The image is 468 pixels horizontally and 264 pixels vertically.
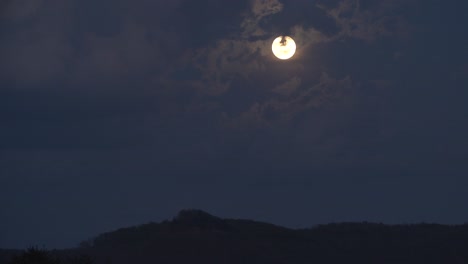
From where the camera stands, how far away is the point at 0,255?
175ft

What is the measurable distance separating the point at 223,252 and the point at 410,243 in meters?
16.9

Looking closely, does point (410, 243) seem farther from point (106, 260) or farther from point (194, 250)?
point (106, 260)

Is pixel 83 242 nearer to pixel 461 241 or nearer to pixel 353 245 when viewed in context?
pixel 353 245

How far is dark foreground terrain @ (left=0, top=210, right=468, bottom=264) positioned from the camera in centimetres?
5888

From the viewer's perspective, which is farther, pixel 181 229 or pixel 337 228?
pixel 337 228

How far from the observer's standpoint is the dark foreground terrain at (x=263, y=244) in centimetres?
5888

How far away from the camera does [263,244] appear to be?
63.6 metres

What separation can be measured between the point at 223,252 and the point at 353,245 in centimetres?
1244

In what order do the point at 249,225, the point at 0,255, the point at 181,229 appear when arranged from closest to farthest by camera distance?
1. the point at 0,255
2. the point at 181,229
3. the point at 249,225

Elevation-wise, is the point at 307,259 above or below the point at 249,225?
below

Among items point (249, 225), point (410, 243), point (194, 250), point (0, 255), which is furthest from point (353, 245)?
point (0, 255)

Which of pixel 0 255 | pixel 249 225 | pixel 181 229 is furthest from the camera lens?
pixel 249 225

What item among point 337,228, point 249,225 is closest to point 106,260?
point 249,225

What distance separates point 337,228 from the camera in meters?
72.8
